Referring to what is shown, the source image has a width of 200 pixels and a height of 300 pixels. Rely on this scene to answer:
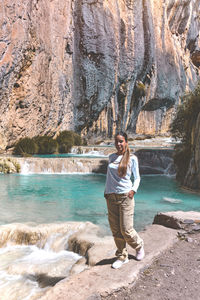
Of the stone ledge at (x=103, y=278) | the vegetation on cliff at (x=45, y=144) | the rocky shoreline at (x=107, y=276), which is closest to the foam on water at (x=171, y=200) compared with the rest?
the rocky shoreline at (x=107, y=276)

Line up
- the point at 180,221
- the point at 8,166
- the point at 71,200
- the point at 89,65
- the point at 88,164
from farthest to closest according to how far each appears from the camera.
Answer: the point at 89,65
the point at 88,164
the point at 8,166
the point at 71,200
the point at 180,221

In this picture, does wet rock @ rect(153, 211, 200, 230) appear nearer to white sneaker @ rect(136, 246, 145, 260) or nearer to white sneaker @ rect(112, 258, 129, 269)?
white sneaker @ rect(136, 246, 145, 260)

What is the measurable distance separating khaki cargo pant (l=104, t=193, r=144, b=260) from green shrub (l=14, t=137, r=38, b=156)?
18.9 meters

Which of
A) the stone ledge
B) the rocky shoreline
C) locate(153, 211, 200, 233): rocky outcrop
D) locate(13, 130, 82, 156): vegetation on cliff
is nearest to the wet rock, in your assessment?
A: locate(153, 211, 200, 233): rocky outcrop

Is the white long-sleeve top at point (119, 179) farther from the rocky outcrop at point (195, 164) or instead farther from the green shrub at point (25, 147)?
the green shrub at point (25, 147)

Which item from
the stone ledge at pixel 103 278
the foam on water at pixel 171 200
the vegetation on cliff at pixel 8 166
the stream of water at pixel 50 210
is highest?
the stone ledge at pixel 103 278

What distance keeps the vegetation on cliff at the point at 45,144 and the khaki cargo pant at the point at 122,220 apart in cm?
1750

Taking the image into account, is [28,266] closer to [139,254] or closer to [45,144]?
[139,254]

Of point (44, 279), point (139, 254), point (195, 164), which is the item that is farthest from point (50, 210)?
point (195, 164)

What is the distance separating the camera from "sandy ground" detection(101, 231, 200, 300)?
8.93 ft

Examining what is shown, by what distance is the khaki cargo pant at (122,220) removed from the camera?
10.6 ft

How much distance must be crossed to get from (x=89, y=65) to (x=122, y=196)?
30154 mm

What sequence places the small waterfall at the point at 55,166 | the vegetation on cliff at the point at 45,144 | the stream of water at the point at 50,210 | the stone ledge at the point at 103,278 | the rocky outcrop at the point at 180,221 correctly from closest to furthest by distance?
the stone ledge at the point at 103,278, the stream of water at the point at 50,210, the rocky outcrop at the point at 180,221, the small waterfall at the point at 55,166, the vegetation on cliff at the point at 45,144

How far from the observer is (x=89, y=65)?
3150 cm
